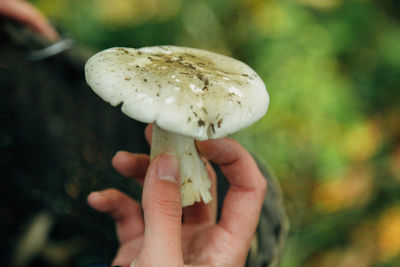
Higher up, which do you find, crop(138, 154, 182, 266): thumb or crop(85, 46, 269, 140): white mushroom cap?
crop(85, 46, 269, 140): white mushroom cap

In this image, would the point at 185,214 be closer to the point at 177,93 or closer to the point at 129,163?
the point at 129,163

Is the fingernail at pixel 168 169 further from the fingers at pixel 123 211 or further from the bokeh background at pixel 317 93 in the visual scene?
the bokeh background at pixel 317 93

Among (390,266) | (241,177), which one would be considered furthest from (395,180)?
(241,177)

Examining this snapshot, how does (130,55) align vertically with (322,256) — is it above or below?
above

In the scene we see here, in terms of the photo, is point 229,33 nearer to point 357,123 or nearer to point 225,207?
point 357,123

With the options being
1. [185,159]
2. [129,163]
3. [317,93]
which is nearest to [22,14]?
[129,163]

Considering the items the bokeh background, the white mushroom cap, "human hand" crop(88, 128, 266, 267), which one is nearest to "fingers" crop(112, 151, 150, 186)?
"human hand" crop(88, 128, 266, 267)

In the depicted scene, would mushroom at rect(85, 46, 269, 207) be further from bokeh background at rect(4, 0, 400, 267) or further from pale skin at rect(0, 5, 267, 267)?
bokeh background at rect(4, 0, 400, 267)
